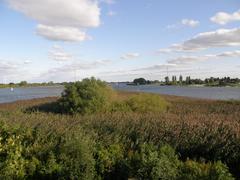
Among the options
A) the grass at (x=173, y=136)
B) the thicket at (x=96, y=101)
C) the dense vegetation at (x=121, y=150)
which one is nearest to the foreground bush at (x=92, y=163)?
the dense vegetation at (x=121, y=150)

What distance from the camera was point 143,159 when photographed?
8195 mm

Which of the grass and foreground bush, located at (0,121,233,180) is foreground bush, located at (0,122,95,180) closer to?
foreground bush, located at (0,121,233,180)

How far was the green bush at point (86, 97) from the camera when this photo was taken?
76.4 ft

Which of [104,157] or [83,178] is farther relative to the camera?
[104,157]

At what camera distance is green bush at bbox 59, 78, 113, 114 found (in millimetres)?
23297

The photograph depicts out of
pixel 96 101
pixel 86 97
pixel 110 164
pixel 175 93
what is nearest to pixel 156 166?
pixel 110 164

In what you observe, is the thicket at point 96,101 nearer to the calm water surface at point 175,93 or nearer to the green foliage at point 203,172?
the green foliage at point 203,172

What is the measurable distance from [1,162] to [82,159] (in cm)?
265

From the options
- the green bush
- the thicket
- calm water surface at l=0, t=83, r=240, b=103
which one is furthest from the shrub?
calm water surface at l=0, t=83, r=240, b=103

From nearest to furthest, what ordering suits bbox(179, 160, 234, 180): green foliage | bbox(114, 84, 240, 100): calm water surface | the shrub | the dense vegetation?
bbox(179, 160, 234, 180): green foliage → the dense vegetation → the shrub → bbox(114, 84, 240, 100): calm water surface

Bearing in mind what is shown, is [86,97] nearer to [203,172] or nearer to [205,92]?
[203,172]

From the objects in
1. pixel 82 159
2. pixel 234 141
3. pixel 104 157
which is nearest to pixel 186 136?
pixel 234 141

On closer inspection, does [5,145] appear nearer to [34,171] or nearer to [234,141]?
[34,171]

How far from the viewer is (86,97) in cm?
2395
